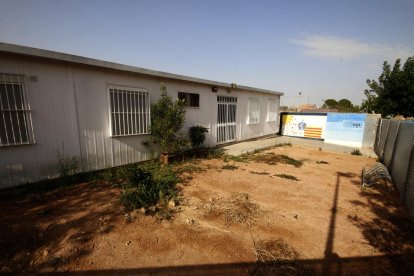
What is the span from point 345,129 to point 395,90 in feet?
13.8

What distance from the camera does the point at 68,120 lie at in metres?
5.10

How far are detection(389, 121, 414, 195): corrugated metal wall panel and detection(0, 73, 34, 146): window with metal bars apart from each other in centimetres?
874

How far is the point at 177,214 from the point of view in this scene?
3.73 m

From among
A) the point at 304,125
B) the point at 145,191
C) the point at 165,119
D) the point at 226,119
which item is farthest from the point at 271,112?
the point at 145,191

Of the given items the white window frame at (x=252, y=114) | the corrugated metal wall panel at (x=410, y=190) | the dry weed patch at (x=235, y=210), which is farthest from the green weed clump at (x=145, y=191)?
the white window frame at (x=252, y=114)

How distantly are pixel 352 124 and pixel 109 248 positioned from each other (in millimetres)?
13854

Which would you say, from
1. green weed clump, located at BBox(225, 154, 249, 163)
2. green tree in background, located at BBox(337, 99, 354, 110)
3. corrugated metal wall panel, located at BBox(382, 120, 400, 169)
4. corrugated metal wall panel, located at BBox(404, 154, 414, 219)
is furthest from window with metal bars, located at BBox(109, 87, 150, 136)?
green tree in background, located at BBox(337, 99, 354, 110)

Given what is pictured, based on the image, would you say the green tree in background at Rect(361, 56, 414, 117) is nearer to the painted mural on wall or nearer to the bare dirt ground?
the painted mural on wall

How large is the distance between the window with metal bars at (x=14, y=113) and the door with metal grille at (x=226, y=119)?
7.39 meters

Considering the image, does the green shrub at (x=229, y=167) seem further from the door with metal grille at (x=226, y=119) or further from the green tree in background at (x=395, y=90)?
the green tree in background at (x=395, y=90)

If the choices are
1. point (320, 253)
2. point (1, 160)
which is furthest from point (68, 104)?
point (320, 253)

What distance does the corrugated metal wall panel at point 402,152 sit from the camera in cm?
474

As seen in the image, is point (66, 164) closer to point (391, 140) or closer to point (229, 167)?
point (229, 167)

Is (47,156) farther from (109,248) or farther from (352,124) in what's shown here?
(352,124)
